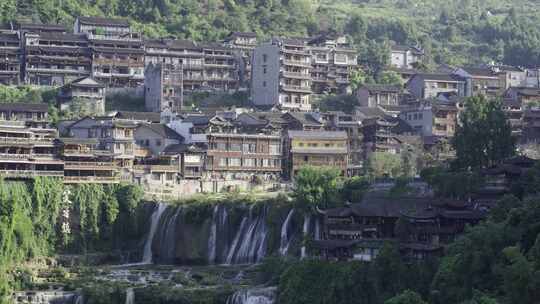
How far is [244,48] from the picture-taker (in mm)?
116562

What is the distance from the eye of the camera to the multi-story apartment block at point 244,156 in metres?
95.5

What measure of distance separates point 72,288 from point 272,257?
1165 cm

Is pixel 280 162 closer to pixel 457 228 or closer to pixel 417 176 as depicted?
pixel 417 176

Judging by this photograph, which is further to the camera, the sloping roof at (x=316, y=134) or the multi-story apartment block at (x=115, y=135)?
the sloping roof at (x=316, y=134)

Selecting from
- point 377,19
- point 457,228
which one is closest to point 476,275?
point 457,228

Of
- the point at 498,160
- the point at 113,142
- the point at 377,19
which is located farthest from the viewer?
the point at 377,19

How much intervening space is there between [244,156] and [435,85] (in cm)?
2460

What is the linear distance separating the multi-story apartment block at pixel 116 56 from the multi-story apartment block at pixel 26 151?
58.2 ft

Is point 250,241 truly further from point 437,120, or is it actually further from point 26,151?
point 437,120

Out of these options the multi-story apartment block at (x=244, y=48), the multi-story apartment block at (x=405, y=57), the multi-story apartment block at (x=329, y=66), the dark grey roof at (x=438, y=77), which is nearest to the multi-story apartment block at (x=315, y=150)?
the multi-story apartment block at (x=329, y=66)

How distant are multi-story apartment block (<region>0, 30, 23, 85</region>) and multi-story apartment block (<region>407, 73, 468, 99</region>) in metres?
33.4

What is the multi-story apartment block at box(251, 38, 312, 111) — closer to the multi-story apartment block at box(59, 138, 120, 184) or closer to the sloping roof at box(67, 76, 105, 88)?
the sloping roof at box(67, 76, 105, 88)

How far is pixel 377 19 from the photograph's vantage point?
501 ft

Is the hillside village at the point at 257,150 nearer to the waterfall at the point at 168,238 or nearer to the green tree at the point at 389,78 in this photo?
the waterfall at the point at 168,238
